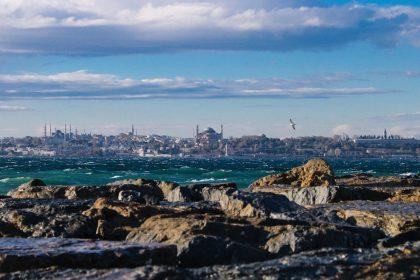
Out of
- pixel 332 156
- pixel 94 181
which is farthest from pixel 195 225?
pixel 332 156

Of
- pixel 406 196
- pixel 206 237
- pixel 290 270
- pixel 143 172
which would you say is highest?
pixel 206 237

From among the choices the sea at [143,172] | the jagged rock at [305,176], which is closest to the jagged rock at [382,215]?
the jagged rock at [305,176]

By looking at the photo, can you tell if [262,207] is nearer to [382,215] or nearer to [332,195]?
[382,215]

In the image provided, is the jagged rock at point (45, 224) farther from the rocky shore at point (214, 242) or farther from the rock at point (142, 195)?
the rock at point (142, 195)

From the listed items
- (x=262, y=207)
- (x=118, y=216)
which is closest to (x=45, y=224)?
(x=118, y=216)

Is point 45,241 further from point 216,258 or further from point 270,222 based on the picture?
point 270,222

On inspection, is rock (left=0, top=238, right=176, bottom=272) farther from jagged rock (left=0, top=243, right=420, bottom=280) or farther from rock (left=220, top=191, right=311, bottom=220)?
rock (left=220, top=191, right=311, bottom=220)
